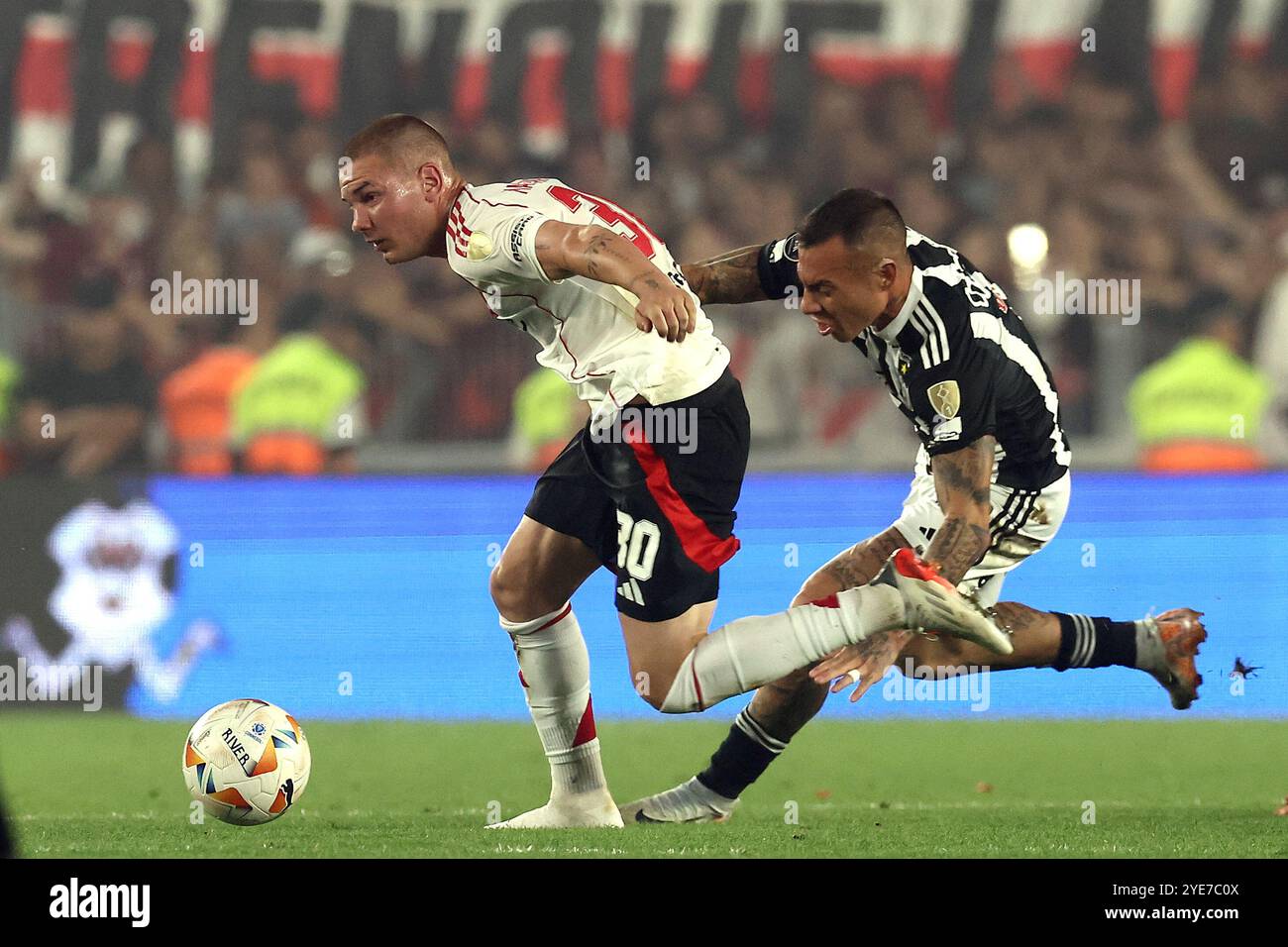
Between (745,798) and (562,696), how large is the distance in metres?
1.29

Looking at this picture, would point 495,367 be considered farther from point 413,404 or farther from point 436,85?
point 436,85

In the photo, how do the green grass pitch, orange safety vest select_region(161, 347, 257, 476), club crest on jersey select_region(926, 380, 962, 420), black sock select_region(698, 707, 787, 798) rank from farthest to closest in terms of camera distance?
1. orange safety vest select_region(161, 347, 257, 476)
2. black sock select_region(698, 707, 787, 798)
3. club crest on jersey select_region(926, 380, 962, 420)
4. the green grass pitch

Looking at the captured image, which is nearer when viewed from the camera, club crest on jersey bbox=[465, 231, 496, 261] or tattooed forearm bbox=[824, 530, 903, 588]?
club crest on jersey bbox=[465, 231, 496, 261]

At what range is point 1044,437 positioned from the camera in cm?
572

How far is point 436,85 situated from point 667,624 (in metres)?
6.41

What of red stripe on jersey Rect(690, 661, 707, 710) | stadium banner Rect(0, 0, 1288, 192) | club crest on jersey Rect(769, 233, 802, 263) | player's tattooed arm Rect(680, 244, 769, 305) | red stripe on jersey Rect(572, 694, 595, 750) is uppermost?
stadium banner Rect(0, 0, 1288, 192)

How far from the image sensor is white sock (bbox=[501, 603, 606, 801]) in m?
5.48

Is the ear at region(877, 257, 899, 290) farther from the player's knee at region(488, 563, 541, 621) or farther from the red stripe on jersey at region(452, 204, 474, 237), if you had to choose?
the player's knee at region(488, 563, 541, 621)

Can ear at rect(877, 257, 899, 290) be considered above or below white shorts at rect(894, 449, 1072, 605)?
above

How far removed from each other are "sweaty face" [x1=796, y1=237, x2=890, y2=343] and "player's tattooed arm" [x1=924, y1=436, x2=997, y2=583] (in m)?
0.48

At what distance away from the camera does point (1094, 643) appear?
5.99 meters

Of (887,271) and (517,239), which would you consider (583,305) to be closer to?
(517,239)

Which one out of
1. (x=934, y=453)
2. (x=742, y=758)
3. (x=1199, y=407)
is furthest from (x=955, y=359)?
(x=1199, y=407)

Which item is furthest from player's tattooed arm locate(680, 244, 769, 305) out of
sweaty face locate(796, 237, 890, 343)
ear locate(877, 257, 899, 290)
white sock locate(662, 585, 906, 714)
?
white sock locate(662, 585, 906, 714)
